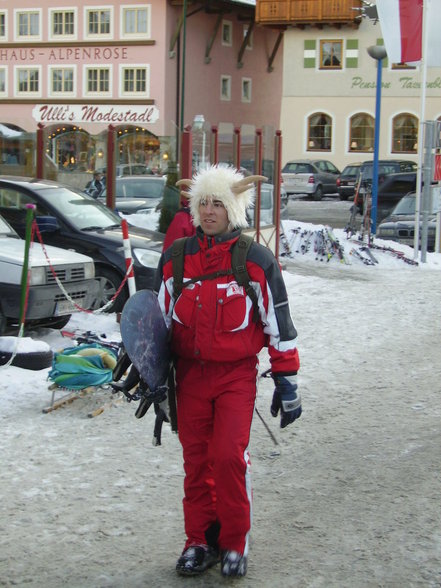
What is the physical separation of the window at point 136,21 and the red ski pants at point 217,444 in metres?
43.6

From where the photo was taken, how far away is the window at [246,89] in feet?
173

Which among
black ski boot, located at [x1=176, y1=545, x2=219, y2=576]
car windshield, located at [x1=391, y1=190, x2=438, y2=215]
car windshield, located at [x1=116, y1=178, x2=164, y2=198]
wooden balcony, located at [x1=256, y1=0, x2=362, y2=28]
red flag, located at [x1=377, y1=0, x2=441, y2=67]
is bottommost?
black ski boot, located at [x1=176, y1=545, x2=219, y2=576]

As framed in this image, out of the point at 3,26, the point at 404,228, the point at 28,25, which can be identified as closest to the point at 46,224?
the point at 404,228

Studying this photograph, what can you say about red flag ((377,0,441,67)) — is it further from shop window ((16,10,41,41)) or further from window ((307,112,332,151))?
shop window ((16,10,41,41))

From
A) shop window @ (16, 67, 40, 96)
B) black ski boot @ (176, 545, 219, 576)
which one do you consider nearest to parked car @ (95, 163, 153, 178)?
black ski boot @ (176, 545, 219, 576)

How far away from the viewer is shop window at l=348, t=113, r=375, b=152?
50344 mm

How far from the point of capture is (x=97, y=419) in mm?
7215

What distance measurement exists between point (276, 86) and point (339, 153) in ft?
24.9

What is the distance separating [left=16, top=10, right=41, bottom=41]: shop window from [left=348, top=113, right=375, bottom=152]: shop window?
A: 16.0 meters

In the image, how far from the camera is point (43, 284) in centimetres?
969

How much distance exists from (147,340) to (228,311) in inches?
15.3

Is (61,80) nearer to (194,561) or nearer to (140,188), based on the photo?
(140,188)

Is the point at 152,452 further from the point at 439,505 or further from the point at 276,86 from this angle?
the point at 276,86

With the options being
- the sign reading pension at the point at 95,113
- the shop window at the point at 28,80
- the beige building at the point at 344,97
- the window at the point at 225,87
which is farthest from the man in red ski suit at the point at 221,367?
the window at the point at 225,87
